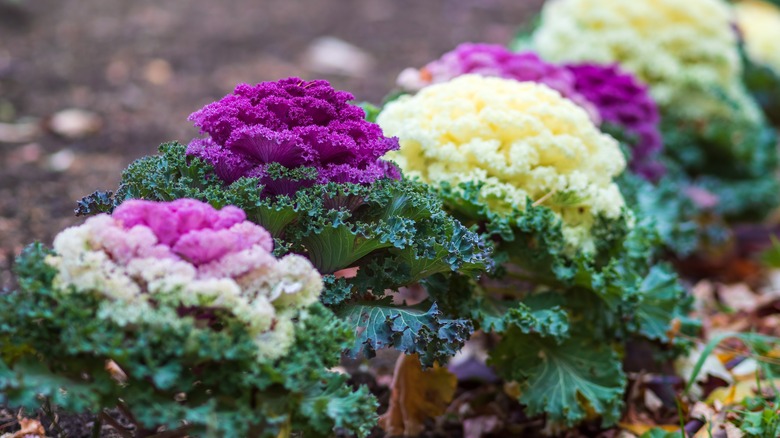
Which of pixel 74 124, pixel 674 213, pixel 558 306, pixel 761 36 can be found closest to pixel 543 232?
pixel 558 306

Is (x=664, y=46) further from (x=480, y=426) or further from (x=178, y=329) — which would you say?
(x=178, y=329)

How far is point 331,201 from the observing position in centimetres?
197

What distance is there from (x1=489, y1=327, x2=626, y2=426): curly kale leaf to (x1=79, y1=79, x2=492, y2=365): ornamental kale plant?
428mm

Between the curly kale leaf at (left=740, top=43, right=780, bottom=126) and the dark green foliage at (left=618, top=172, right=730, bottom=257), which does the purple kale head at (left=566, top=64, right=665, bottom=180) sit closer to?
the dark green foliage at (left=618, top=172, right=730, bottom=257)

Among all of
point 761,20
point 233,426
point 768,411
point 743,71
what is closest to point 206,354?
point 233,426

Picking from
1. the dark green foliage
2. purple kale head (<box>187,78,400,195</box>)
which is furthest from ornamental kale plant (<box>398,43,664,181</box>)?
purple kale head (<box>187,78,400,195</box>)

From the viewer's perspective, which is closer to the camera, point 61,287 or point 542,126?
point 61,287

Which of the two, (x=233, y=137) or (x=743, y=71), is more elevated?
(x=743, y=71)

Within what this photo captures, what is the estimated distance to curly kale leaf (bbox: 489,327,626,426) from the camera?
7.75ft

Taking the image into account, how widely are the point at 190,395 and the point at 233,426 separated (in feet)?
0.55

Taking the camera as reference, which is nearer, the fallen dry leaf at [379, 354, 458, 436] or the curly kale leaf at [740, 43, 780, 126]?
the fallen dry leaf at [379, 354, 458, 436]

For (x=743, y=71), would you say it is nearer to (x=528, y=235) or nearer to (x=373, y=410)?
(x=528, y=235)

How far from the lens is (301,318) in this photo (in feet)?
5.43

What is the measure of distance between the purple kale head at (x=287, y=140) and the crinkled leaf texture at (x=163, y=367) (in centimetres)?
49
